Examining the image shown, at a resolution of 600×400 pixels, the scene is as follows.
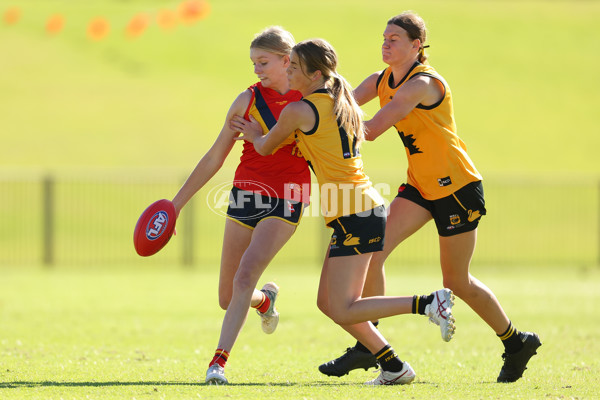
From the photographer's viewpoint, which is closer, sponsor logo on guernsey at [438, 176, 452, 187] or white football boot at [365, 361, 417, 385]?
white football boot at [365, 361, 417, 385]

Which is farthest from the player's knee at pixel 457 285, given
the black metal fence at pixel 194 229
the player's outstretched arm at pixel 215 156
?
the black metal fence at pixel 194 229

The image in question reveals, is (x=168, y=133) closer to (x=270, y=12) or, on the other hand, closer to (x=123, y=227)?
(x=123, y=227)

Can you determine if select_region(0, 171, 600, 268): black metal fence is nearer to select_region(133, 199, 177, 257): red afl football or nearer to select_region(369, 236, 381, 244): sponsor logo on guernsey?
select_region(133, 199, 177, 257): red afl football

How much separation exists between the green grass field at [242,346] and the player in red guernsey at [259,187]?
0.75 metres

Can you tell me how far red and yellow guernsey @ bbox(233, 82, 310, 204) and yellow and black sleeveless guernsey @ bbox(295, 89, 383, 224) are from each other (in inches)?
14.9

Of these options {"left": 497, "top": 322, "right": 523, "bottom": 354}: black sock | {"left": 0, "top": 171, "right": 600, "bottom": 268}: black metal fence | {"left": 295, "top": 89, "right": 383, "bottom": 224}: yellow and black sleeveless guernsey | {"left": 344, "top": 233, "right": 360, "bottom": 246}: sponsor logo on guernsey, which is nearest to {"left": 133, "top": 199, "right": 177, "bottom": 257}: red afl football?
{"left": 295, "top": 89, "right": 383, "bottom": 224}: yellow and black sleeveless guernsey

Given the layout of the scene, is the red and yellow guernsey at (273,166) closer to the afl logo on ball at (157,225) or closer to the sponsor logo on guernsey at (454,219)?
the afl logo on ball at (157,225)

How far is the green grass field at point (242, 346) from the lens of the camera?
5938 millimetres

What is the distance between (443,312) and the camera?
19.0 ft

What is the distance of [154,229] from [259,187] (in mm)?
806

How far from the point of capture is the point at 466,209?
6.38 metres

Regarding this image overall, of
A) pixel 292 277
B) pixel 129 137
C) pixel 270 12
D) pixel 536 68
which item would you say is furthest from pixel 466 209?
pixel 270 12

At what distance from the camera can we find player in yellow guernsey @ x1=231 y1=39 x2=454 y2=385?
5.86 m

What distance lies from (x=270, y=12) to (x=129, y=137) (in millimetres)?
16010
